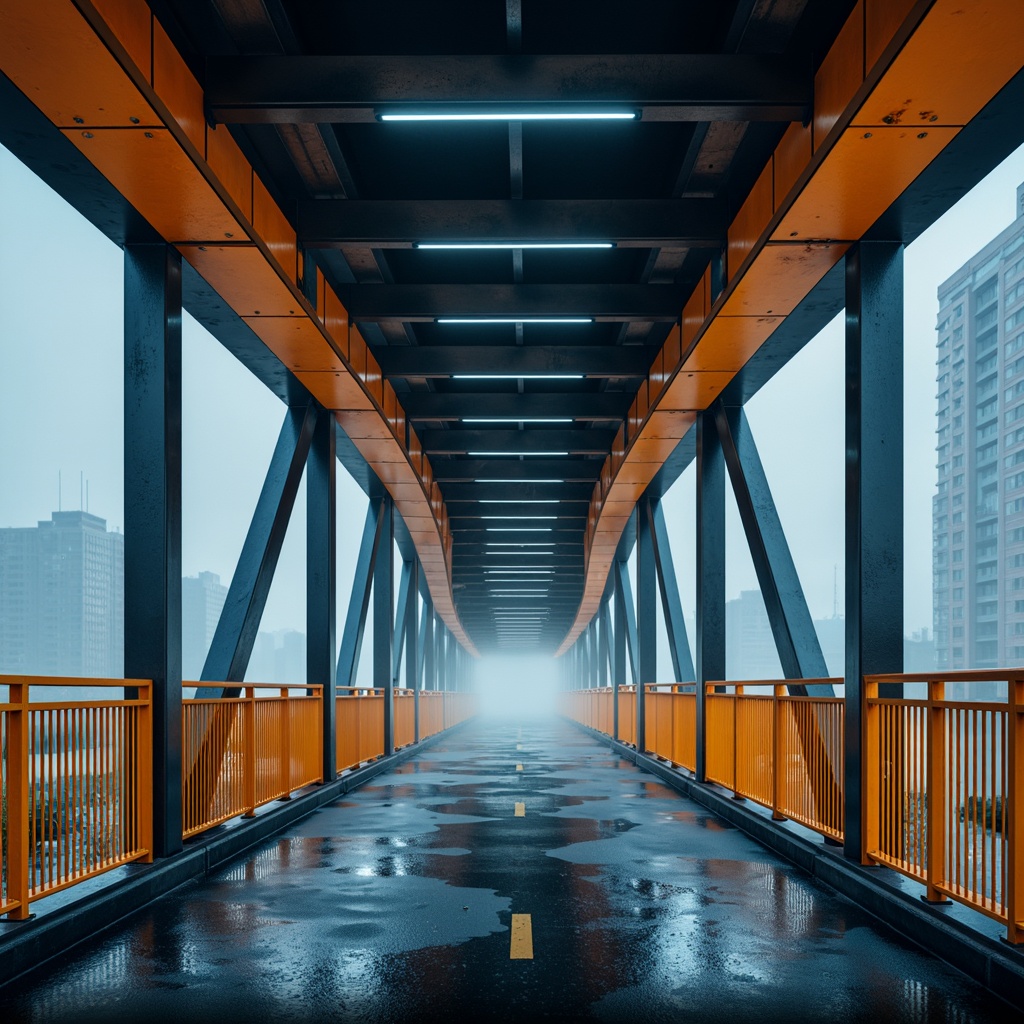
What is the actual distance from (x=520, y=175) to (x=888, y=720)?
5464 mm

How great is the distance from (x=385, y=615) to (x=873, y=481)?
50.8 feet

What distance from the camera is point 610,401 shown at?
17.6 meters

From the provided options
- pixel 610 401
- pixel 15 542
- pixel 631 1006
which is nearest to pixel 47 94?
pixel 631 1006

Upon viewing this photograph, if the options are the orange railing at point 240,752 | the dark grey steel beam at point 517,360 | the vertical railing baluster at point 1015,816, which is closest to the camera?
the vertical railing baluster at point 1015,816

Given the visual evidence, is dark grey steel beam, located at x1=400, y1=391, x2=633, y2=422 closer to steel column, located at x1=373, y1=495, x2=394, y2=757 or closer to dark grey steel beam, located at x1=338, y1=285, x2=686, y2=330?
steel column, located at x1=373, y1=495, x2=394, y2=757

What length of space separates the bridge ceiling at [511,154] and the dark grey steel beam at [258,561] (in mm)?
1943

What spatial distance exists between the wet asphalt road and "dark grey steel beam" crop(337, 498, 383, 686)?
31.6 ft

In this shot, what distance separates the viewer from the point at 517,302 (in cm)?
1257

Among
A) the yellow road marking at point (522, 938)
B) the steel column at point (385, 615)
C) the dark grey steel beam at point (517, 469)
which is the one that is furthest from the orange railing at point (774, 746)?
the dark grey steel beam at point (517, 469)

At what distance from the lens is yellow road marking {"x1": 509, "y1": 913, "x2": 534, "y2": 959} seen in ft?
18.9

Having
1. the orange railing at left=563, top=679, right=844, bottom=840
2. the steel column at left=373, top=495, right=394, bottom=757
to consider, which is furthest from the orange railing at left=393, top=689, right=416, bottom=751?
the orange railing at left=563, top=679, right=844, bottom=840

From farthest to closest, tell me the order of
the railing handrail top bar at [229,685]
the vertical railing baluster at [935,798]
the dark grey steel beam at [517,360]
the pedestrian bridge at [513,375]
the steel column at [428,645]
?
the steel column at [428,645], the dark grey steel beam at [517,360], the railing handrail top bar at [229,685], the vertical railing baluster at [935,798], the pedestrian bridge at [513,375]

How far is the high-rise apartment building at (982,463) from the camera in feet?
313

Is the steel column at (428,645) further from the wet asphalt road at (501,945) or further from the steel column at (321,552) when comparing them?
the wet asphalt road at (501,945)
